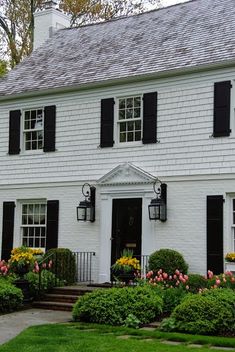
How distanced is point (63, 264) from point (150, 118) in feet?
14.8

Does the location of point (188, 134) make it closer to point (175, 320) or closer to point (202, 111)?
point (202, 111)

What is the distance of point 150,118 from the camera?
16.0m

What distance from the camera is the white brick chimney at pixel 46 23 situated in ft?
73.3

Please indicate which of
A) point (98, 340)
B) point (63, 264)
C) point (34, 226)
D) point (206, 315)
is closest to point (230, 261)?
point (206, 315)

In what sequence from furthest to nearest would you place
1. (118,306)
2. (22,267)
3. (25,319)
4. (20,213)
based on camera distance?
(20,213)
(22,267)
(25,319)
(118,306)

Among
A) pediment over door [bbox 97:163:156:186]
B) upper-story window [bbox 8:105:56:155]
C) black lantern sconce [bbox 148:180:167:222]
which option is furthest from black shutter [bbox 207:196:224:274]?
upper-story window [bbox 8:105:56:155]

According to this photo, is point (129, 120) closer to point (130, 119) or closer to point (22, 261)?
point (130, 119)

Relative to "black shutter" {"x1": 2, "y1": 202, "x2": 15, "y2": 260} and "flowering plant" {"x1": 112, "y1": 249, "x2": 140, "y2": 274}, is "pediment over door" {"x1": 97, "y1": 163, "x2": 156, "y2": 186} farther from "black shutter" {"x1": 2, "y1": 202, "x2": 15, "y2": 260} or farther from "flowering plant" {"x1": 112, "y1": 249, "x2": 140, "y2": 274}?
"black shutter" {"x1": 2, "y1": 202, "x2": 15, "y2": 260}

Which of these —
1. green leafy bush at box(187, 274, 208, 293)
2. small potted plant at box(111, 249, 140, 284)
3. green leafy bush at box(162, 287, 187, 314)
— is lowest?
green leafy bush at box(162, 287, 187, 314)

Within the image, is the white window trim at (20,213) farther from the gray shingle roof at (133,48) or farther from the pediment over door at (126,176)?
the gray shingle roof at (133,48)

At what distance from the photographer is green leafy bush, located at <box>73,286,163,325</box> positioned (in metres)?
11.5

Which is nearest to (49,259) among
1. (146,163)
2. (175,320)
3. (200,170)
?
(146,163)

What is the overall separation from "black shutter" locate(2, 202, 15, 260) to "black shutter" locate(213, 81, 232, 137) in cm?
690

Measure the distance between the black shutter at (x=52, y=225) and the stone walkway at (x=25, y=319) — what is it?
11.7 ft
